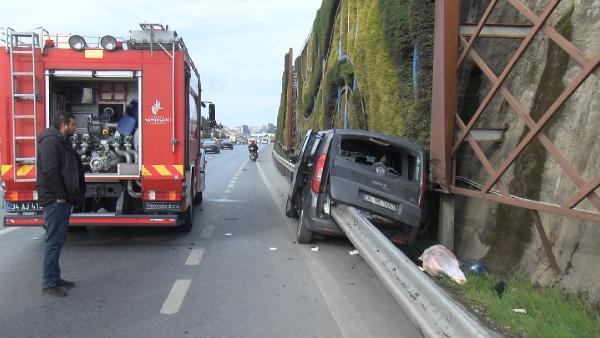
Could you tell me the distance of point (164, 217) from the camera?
7840 millimetres

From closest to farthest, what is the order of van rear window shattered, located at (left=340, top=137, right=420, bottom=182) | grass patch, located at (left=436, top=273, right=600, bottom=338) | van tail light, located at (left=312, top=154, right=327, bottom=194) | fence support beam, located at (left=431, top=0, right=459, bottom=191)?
grass patch, located at (left=436, top=273, right=600, bottom=338) → fence support beam, located at (left=431, top=0, right=459, bottom=191) → van tail light, located at (left=312, top=154, right=327, bottom=194) → van rear window shattered, located at (left=340, top=137, right=420, bottom=182)

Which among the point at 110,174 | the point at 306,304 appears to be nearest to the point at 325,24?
the point at 110,174

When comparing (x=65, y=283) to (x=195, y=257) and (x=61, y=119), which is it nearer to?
(x=61, y=119)

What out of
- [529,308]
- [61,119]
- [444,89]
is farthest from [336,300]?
[61,119]

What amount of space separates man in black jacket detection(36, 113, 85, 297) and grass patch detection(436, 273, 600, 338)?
3999 millimetres

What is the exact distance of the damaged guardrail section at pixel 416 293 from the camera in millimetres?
3201

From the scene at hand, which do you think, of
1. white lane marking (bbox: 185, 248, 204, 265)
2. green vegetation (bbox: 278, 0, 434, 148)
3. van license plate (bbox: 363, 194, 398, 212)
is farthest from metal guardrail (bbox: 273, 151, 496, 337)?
green vegetation (bbox: 278, 0, 434, 148)

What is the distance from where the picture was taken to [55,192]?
18.3 ft

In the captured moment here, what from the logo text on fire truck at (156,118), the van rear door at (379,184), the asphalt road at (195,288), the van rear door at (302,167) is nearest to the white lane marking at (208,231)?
the asphalt road at (195,288)

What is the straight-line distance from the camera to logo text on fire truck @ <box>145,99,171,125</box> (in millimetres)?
7773

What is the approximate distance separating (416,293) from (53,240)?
373 cm

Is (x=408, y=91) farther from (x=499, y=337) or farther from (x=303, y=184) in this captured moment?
(x=499, y=337)

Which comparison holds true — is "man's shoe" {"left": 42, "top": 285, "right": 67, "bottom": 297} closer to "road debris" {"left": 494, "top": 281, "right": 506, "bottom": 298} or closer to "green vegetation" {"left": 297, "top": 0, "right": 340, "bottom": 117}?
"road debris" {"left": 494, "top": 281, "right": 506, "bottom": 298}

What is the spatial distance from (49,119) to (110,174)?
1090 mm
